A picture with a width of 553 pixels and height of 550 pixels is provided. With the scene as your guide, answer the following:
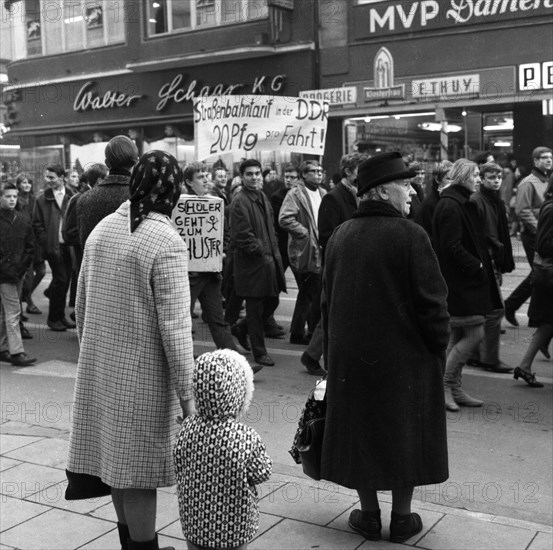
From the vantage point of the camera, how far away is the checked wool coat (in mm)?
3381

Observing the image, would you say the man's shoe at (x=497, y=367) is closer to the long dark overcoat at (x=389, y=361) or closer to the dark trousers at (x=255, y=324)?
the dark trousers at (x=255, y=324)

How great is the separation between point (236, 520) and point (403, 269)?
1391 mm

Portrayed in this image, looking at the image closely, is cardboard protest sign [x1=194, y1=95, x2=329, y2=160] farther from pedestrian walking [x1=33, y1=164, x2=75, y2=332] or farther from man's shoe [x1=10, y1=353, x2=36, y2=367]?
man's shoe [x1=10, y1=353, x2=36, y2=367]

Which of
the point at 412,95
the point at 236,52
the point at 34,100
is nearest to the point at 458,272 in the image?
the point at 412,95

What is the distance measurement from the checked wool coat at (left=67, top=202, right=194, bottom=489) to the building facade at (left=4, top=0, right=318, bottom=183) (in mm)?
16524

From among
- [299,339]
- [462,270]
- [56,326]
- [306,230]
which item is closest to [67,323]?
[56,326]

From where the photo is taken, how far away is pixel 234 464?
3092 millimetres

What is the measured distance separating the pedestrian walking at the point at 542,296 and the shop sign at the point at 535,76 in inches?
403

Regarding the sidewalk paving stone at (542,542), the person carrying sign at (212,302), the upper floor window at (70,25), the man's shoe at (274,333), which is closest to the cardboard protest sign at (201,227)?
the person carrying sign at (212,302)

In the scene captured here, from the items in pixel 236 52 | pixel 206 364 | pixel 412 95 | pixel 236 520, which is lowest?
pixel 236 520

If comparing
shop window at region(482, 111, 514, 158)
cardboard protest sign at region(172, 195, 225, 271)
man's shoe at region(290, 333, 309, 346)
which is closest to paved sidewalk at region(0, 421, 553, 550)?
cardboard protest sign at region(172, 195, 225, 271)

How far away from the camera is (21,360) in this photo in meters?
8.19

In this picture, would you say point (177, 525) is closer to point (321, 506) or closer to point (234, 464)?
point (321, 506)

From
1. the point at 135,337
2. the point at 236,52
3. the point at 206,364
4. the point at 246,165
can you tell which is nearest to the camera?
the point at 206,364
